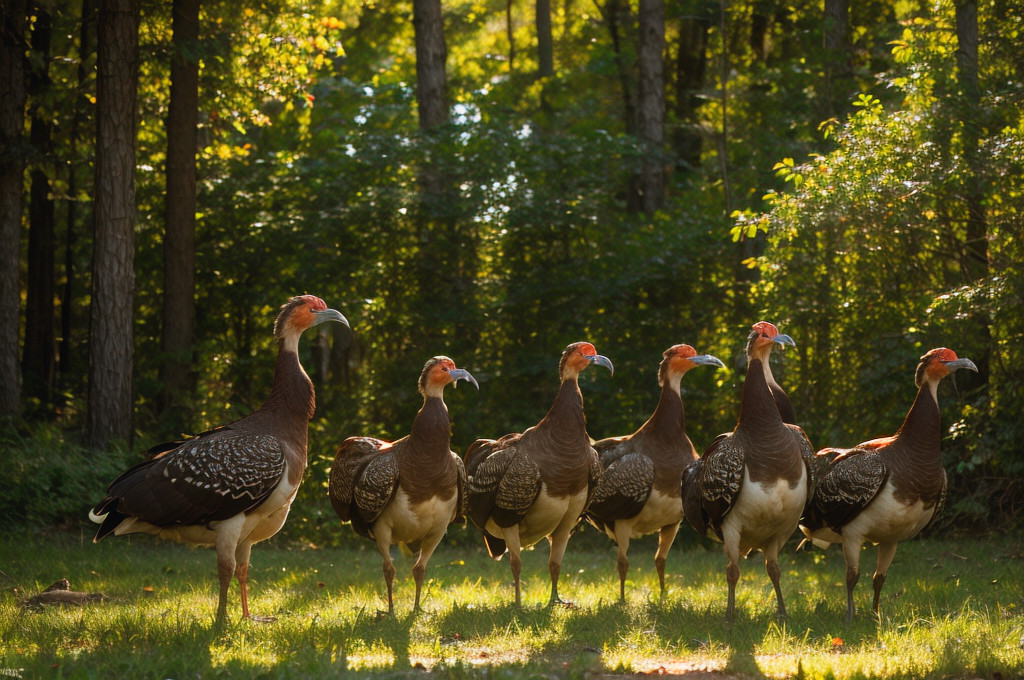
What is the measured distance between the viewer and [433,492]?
8.09 metres

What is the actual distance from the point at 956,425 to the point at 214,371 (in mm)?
10298

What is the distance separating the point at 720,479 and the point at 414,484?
2.42 m

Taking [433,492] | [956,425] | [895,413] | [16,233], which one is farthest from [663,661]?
[16,233]

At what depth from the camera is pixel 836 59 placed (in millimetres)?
16594

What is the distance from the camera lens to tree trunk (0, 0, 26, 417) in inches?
516

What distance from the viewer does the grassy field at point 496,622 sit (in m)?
6.09

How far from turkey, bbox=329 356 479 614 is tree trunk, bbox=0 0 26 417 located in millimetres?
7015

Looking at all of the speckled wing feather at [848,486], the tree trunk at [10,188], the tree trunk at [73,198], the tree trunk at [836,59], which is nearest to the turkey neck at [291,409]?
the speckled wing feather at [848,486]

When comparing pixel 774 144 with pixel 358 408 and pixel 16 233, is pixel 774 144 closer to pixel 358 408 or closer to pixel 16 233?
pixel 358 408

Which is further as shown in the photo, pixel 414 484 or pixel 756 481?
pixel 414 484

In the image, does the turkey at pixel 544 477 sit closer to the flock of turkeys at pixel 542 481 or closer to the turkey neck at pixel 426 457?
the flock of turkeys at pixel 542 481

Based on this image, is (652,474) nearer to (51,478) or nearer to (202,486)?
(202,486)

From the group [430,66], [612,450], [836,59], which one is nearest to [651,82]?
[836,59]

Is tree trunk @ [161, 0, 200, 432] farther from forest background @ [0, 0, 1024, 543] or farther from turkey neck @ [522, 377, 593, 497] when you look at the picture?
turkey neck @ [522, 377, 593, 497]
